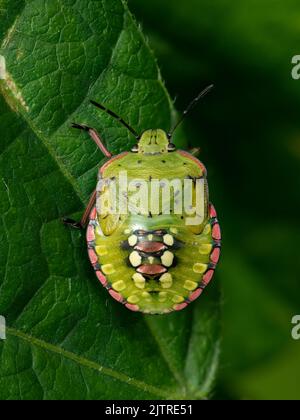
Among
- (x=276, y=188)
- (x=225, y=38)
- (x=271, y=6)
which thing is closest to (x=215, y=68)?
(x=225, y=38)

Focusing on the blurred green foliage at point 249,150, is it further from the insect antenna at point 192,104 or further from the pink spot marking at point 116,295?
the pink spot marking at point 116,295

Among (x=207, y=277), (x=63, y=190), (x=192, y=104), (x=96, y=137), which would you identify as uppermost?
(x=192, y=104)

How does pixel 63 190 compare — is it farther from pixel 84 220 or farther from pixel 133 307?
pixel 133 307

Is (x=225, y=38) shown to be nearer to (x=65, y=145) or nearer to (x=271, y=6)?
(x=271, y=6)

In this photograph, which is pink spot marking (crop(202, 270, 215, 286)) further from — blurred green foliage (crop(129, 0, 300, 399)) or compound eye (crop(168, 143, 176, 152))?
compound eye (crop(168, 143, 176, 152))

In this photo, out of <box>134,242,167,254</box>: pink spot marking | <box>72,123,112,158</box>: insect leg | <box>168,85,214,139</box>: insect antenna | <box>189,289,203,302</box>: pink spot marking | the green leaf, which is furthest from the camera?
<box>168,85,214,139</box>: insect antenna

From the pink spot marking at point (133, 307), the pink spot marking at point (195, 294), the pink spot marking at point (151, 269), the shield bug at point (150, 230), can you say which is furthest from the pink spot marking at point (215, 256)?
the pink spot marking at point (133, 307)

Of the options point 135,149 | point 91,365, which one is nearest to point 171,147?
point 135,149

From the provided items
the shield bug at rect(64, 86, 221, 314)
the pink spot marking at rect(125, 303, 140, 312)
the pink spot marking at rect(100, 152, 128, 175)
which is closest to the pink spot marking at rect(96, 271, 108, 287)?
the shield bug at rect(64, 86, 221, 314)
